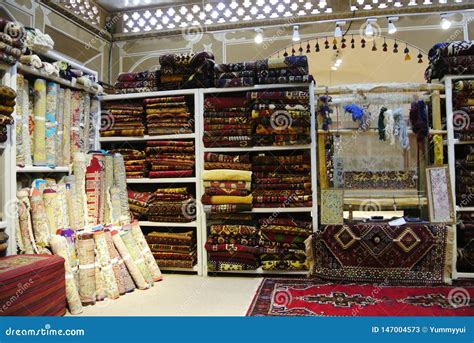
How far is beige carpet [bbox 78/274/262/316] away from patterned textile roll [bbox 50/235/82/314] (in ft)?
0.26

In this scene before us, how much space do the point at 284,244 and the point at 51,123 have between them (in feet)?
6.91

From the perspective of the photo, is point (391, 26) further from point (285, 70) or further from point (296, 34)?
point (285, 70)

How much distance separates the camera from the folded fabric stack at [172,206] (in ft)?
11.7

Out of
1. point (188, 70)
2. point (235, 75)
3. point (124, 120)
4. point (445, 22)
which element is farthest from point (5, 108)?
point (445, 22)

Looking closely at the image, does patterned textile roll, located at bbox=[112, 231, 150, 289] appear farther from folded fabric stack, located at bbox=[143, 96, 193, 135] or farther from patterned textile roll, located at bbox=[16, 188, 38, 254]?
folded fabric stack, located at bbox=[143, 96, 193, 135]

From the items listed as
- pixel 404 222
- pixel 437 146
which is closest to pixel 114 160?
pixel 404 222

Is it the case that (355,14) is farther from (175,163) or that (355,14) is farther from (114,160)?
(114,160)

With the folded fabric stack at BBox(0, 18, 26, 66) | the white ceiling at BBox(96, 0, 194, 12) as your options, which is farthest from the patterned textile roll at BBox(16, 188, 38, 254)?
the white ceiling at BBox(96, 0, 194, 12)

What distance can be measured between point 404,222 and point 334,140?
0.92m

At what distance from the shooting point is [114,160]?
353 cm

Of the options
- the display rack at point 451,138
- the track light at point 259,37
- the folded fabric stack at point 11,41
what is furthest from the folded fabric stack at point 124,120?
the display rack at point 451,138

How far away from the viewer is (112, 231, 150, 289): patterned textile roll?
10.1 feet

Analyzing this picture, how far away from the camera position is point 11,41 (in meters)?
2.49

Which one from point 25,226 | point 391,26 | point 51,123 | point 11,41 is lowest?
point 25,226
